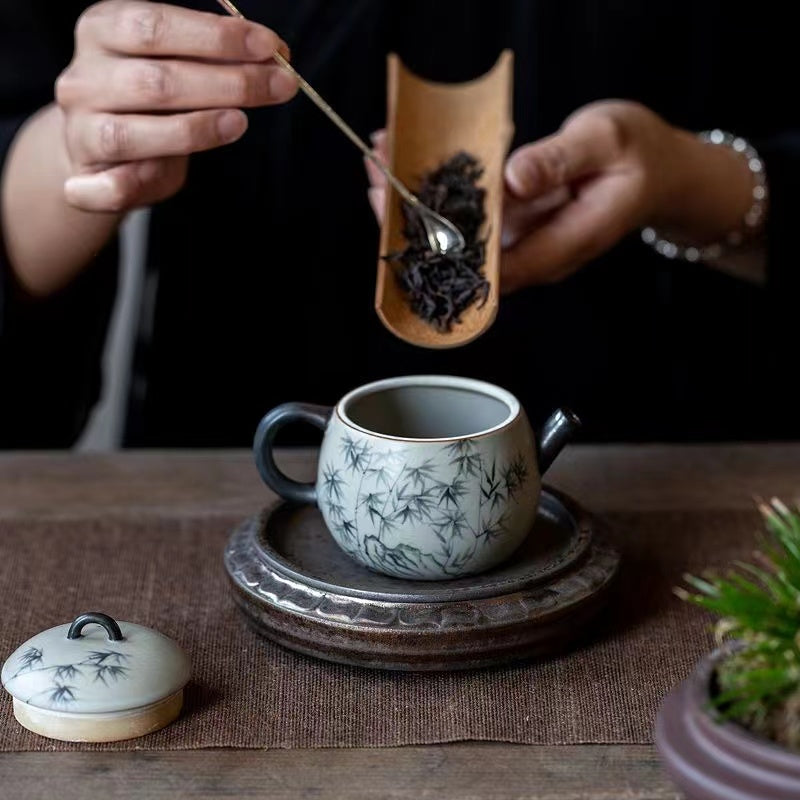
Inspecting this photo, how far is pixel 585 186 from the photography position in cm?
118

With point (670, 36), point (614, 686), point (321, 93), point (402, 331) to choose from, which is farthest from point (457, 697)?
point (670, 36)

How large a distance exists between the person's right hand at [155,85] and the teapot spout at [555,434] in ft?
1.18

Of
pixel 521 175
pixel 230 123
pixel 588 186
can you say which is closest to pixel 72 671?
pixel 230 123

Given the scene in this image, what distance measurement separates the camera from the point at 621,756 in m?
0.69

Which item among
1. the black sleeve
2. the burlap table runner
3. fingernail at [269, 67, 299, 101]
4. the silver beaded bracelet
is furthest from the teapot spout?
the black sleeve

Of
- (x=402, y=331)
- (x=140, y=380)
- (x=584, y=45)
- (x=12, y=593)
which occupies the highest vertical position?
(x=584, y=45)

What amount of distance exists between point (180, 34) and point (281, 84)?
9 cm

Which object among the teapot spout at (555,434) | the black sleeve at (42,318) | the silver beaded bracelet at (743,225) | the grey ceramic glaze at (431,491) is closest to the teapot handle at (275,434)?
the grey ceramic glaze at (431,491)

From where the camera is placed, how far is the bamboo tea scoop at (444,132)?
3.52ft

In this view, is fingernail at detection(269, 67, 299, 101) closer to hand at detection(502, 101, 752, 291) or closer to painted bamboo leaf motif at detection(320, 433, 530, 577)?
hand at detection(502, 101, 752, 291)

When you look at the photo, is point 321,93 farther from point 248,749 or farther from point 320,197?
point 248,749

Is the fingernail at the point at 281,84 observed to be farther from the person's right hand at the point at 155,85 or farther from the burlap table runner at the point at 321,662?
the burlap table runner at the point at 321,662

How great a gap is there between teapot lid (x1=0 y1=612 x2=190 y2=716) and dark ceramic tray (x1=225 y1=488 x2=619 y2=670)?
89 mm

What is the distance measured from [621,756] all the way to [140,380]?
37.4 inches
